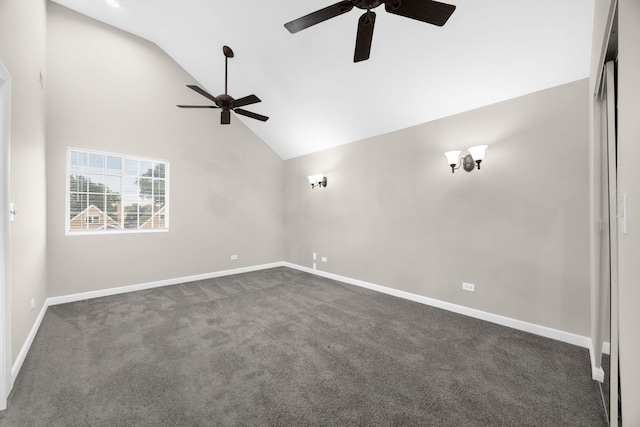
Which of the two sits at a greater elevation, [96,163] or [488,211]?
[96,163]

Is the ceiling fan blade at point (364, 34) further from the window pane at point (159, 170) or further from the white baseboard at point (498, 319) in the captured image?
the window pane at point (159, 170)

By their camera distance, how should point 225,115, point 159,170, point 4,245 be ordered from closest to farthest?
point 4,245
point 225,115
point 159,170

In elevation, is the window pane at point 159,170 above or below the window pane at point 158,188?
above

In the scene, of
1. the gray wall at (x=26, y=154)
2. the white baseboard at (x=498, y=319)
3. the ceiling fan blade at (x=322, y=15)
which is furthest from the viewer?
the white baseboard at (x=498, y=319)

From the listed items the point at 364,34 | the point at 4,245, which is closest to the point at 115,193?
the point at 4,245

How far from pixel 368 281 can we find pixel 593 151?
10.6ft

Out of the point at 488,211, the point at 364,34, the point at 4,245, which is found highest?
the point at 364,34

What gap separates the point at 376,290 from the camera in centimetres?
431

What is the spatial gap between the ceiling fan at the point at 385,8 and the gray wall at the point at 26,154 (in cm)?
228

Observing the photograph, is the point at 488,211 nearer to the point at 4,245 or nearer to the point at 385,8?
the point at 385,8

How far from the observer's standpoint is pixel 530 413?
66.6 inches

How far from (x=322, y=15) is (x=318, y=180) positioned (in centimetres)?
348

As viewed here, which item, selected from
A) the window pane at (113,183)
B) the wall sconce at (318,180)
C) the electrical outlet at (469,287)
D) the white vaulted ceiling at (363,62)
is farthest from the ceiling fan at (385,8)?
the window pane at (113,183)

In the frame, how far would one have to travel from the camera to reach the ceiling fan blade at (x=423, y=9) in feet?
5.32
